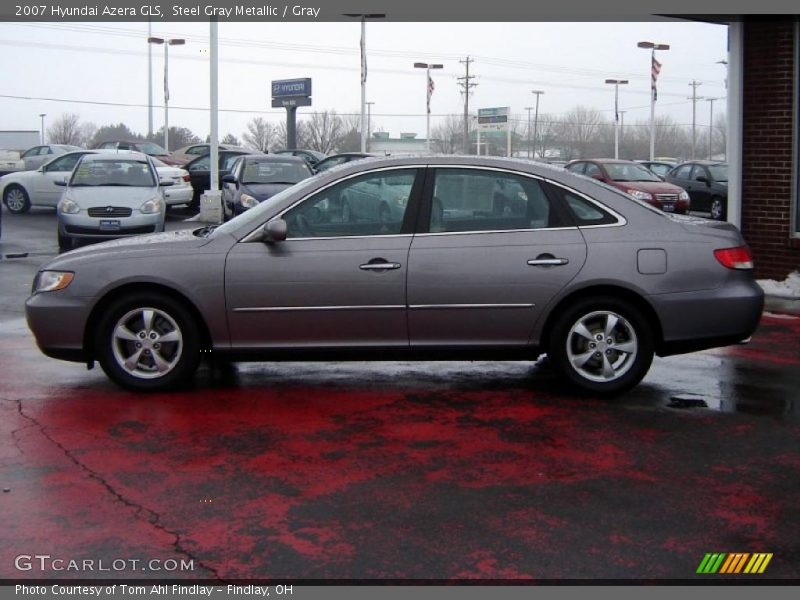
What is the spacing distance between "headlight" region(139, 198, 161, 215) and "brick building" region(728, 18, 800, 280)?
9803 millimetres

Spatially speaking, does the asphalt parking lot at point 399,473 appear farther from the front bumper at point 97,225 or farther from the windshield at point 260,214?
the front bumper at point 97,225

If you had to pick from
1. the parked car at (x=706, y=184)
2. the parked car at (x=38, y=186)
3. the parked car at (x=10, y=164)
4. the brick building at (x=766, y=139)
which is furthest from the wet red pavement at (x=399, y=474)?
the parked car at (x=10, y=164)

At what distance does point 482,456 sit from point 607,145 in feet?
260

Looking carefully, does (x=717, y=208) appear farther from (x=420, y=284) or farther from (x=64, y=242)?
(x=420, y=284)

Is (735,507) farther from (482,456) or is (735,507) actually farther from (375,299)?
(375,299)

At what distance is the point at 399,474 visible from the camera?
206 inches

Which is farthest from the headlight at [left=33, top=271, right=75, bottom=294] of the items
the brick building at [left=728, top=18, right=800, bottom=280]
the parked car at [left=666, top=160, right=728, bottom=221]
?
the parked car at [left=666, top=160, right=728, bottom=221]

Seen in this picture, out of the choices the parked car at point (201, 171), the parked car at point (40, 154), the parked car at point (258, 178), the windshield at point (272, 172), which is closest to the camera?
the parked car at point (258, 178)

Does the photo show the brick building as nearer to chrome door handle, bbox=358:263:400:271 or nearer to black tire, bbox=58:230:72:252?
chrome door handle, bbox=358:263:400:271

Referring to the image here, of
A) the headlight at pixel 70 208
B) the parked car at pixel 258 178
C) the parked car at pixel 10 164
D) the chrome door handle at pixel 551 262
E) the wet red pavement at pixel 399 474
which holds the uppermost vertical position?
the parked car at pixel 10 164

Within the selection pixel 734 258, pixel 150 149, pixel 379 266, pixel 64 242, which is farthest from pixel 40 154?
pixel 734 258

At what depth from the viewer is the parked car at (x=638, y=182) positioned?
22734 millimetres

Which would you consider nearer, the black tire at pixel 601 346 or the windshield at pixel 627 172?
the black tire at pixel 601 346

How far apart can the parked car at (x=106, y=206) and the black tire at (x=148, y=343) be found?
414 inches
